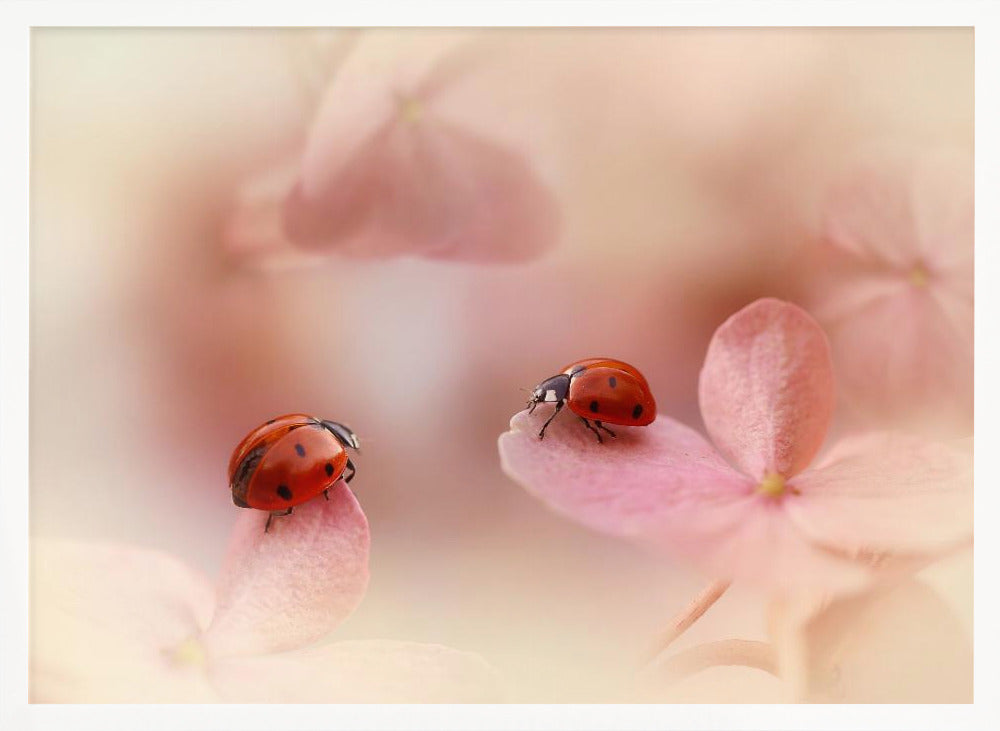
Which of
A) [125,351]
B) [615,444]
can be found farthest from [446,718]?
[125,351]

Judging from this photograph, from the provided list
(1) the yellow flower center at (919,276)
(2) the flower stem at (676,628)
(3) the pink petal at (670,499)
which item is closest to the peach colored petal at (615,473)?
(3) the pink petal at (670,499)

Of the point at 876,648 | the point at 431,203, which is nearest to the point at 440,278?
the point at 431,203

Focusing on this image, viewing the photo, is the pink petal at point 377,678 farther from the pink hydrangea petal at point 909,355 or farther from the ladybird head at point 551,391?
the pink hydrangea petal at point 909,355

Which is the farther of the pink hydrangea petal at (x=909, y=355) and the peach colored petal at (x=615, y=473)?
the pink hydrangea petal at (x=909, y=355)

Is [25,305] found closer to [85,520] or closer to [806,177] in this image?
[85,520]

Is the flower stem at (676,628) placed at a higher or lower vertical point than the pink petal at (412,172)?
lower
